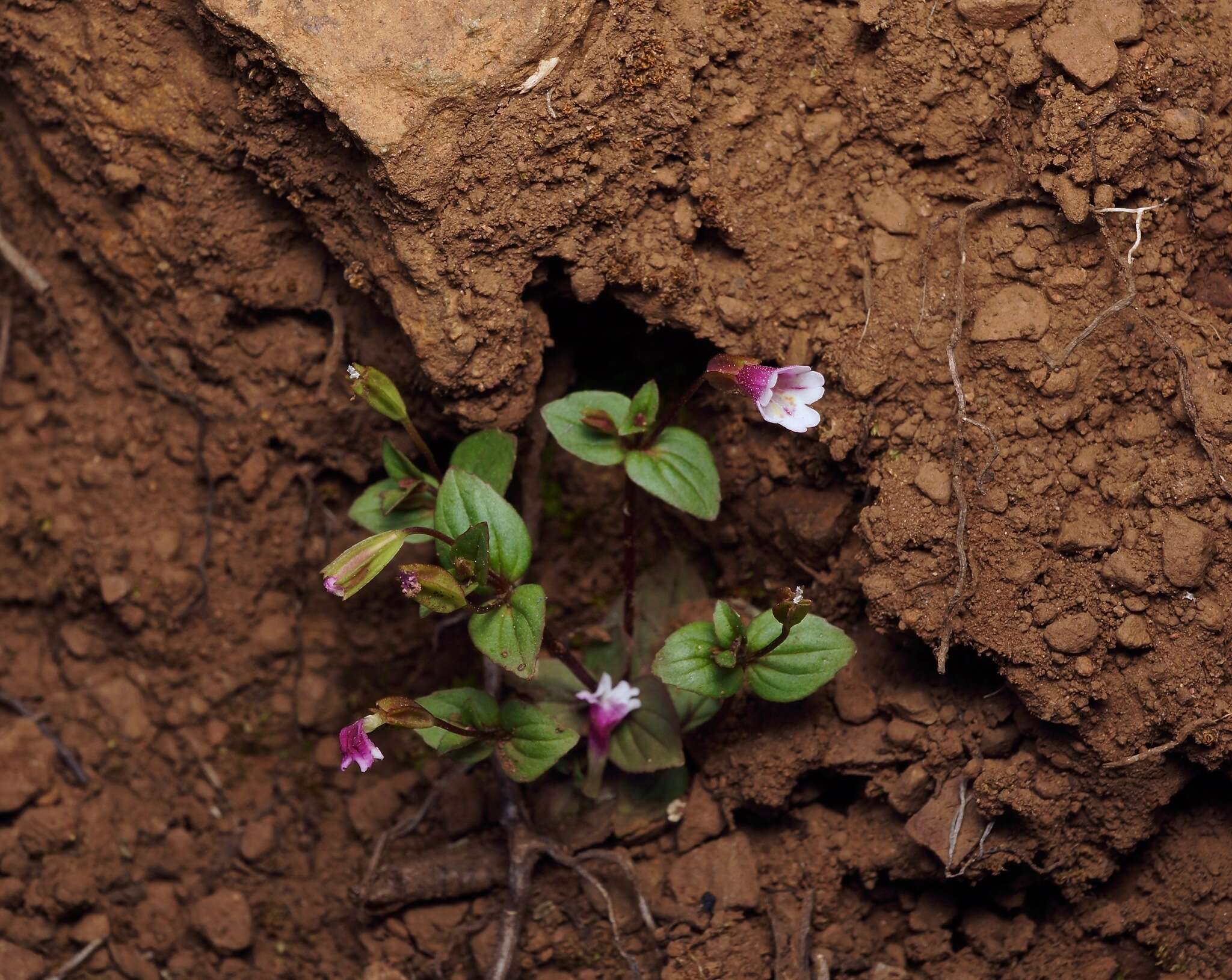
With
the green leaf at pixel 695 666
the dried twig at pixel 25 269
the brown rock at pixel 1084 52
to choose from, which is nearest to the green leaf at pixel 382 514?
the green leaf at pixel 695 666

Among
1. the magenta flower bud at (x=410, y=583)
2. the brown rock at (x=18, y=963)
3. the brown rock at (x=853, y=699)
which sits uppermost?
the magenta flower bud at (x=410, y=583)

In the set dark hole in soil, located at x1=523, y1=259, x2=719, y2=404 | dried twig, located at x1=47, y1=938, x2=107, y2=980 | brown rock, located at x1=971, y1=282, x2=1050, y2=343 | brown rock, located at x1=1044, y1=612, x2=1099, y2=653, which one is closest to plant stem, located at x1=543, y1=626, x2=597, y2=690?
dark hole in soil, located at x1=523, y1=259, x2=719, y2=404

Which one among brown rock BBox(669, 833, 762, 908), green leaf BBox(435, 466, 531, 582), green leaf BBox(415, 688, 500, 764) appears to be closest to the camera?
green leaf BBox(435, 466, 531, 582)

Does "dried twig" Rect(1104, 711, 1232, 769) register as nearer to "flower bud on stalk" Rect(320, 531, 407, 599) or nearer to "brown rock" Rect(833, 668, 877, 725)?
"brown rock" Rect(833, 668, 877, 725)

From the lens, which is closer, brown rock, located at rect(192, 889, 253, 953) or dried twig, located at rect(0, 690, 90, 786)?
brown rock, located at rect(192, 889, 253, 953)

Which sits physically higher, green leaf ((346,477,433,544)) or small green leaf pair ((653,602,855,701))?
green leaf ((346,477,433,544))

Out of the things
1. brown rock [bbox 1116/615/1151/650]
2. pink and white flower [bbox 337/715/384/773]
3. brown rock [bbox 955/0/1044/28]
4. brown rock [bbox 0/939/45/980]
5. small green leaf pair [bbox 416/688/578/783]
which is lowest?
brown rock [bbox 1116/615/1151/650]

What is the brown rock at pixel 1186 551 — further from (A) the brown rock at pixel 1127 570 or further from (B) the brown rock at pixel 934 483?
(B) the brown rock at pixel 934 483

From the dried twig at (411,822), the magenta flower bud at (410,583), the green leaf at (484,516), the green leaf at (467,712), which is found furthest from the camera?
the dried twig at (411,822)

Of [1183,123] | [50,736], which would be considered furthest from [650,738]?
[1183,123]
